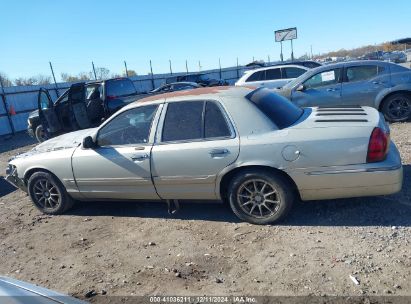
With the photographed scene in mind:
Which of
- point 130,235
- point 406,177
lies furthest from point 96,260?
point 406,177

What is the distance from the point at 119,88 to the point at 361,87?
7.29 m

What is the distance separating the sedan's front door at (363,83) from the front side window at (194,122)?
5364mm

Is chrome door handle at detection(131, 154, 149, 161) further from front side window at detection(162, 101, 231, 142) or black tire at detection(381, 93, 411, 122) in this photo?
black tire at detection(381, 93, 411, 122)

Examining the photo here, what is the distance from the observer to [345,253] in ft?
12.3

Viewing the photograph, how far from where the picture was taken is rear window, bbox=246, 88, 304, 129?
4.50 meters

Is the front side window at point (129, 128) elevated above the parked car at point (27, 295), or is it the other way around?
the front side window at point (129, 128)

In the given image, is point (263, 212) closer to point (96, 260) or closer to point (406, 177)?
point (96, 260)

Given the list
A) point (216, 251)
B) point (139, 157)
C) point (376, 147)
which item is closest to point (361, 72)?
point (376, 147)

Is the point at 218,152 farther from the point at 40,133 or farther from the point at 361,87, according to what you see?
the point at 40,133

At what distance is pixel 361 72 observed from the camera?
898 centimetres

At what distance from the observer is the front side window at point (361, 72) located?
29.2 feet

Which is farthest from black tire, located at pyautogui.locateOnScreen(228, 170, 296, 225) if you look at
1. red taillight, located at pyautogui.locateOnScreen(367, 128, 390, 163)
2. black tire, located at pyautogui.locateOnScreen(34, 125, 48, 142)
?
black tire, located at pyautogui.locateOnScreen(34, 125, 48, 142)

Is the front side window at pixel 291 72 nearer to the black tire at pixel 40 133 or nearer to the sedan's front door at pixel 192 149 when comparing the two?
the black tire at pixel 40 133

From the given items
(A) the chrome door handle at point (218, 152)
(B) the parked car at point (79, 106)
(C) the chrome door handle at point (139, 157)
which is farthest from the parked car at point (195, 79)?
(A) the chrome door handle at point (218, 152)
